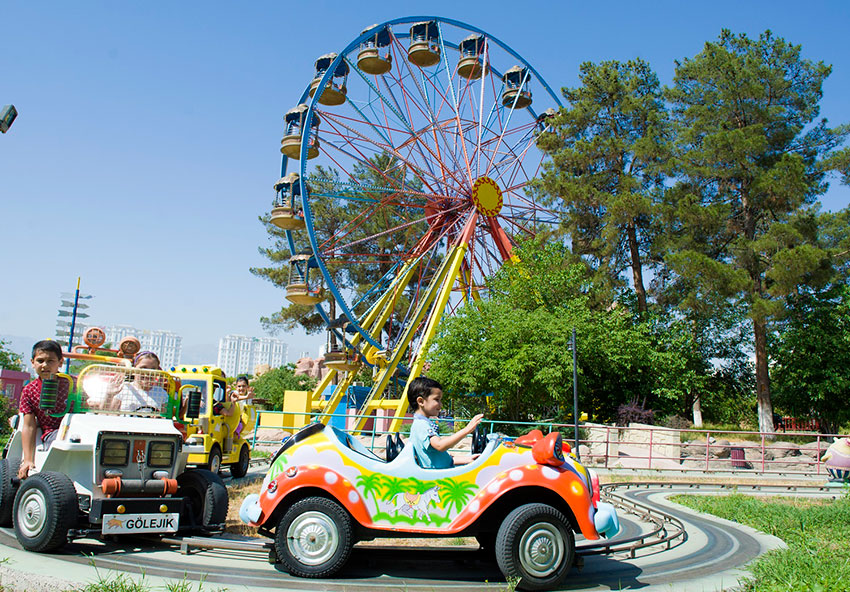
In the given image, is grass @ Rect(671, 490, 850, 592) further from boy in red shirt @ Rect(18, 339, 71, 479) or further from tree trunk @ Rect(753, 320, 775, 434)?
tree trunk @ Rect(753, 320, 775, 434)

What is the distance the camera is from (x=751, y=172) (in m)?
27.0

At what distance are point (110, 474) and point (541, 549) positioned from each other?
152 inches

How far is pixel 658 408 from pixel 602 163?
434 inches

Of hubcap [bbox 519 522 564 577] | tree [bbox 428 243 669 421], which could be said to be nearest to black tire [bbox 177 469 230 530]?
hubcap [bbox 519 522 564 577]

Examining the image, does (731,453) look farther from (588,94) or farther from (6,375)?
(6,375)

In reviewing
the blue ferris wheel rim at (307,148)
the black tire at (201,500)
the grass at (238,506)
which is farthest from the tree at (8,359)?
the black tire at (201,500)

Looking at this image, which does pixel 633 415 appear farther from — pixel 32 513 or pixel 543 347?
pixel 32 513

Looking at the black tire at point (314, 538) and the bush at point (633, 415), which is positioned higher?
the bush at point (633, 415)

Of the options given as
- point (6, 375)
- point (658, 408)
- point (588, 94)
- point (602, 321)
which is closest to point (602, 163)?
point (588, 94)

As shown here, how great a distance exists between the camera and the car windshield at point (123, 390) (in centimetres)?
693

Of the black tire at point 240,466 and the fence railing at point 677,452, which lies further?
the fence railing at point 677,452

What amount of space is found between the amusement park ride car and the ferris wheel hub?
21.9 metres

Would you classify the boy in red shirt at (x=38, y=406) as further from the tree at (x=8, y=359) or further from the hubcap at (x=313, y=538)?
the tree at (x=8, y=359)

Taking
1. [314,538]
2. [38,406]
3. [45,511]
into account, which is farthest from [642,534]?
[38,406]
